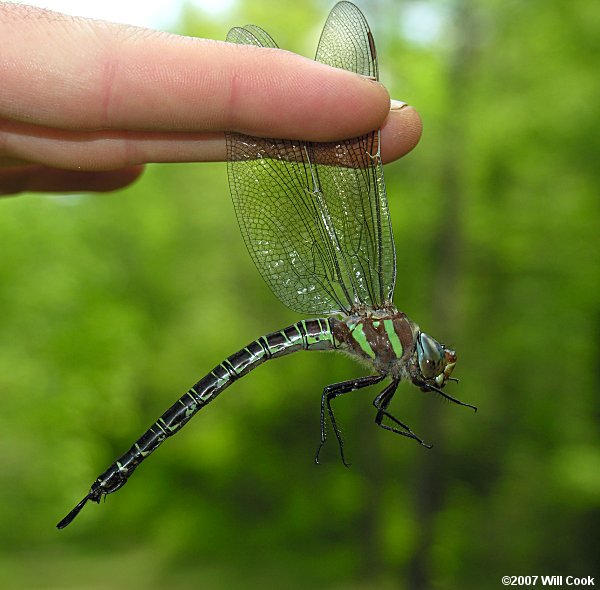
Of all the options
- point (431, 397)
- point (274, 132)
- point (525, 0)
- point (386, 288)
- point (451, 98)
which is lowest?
point (431, 397)

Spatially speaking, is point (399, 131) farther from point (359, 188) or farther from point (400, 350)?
point (400, 350)

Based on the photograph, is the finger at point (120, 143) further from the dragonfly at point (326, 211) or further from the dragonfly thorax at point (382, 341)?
the dragonfly thorax at point (382, 341)

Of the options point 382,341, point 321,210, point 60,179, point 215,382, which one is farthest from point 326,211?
point 60,179

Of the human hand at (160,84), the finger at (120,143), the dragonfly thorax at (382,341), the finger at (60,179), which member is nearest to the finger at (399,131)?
the finger at (120,143)

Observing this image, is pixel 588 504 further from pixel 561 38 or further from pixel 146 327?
pixel 146 327

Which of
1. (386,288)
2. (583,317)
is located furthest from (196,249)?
(386,288)

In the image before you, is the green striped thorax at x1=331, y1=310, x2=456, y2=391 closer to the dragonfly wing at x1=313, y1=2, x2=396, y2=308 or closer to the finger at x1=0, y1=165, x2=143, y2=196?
the dragonfly wing at x1=313, y1=2, x2=396, y2=308
